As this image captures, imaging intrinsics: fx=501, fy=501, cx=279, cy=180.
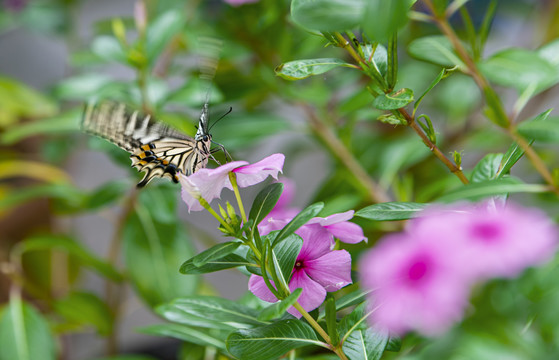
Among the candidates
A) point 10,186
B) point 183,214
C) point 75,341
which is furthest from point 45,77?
point 75,341

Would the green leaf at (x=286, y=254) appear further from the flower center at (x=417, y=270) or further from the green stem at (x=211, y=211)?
the flower center at (x=417, y=270)

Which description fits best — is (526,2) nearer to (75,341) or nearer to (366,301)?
(366,301)

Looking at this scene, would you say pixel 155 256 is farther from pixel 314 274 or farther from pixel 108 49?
pixel 314 274

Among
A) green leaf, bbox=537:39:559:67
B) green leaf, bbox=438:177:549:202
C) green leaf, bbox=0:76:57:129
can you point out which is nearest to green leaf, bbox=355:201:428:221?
green leaf, bbox=438:177:549:202

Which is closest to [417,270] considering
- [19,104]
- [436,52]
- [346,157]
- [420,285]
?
Result: [420,285]

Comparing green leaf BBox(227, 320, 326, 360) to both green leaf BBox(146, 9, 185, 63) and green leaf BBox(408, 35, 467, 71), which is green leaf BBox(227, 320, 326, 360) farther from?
green leaf BBox(146, 9, 185, 63)
